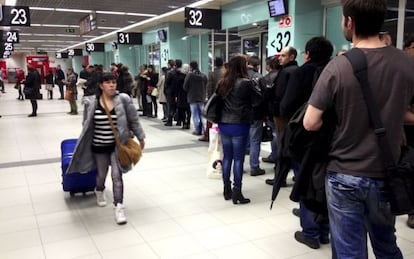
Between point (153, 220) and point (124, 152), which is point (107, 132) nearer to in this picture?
point (124, 152)

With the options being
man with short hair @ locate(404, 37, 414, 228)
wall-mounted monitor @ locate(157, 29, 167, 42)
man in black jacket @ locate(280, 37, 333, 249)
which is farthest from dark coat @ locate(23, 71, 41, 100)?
man with short hair @ locate(404, 37, 414, 228)

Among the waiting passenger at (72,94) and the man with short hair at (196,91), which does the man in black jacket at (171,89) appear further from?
the waiting passenger at (72,94)

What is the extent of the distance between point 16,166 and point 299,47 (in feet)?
18.9

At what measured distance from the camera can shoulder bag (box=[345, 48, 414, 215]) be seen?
4.70 ft

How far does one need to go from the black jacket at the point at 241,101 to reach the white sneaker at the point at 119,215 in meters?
1.25

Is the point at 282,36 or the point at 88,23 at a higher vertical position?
the point at 88,23

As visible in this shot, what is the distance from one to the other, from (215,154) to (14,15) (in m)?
7.80

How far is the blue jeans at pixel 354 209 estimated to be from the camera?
1.50 metres

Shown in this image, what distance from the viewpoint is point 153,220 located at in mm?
3520

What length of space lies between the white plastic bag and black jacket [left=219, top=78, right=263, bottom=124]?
0.70 meters

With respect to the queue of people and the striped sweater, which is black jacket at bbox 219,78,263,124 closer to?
the queue of people

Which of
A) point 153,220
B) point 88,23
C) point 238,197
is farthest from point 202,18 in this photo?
point 153,220

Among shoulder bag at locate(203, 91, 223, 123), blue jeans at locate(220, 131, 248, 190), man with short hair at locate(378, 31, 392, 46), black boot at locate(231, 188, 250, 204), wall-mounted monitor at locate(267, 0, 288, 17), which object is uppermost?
wall-mounted monitor at locate(267, 0, 288, 17)

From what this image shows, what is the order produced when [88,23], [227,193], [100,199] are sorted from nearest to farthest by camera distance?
[100,199]
[227,193]
[88,23]
